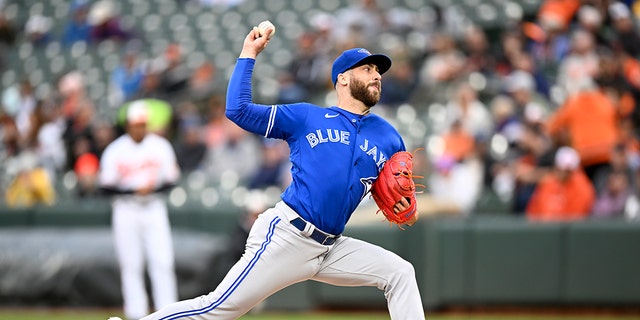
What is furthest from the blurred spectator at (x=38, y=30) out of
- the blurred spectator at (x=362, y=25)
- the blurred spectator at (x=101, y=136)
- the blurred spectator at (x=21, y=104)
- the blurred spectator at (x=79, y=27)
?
the blurred spectator at (x=362, y=25)

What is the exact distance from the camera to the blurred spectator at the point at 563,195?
34.9 ft

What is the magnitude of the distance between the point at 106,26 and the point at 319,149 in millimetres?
13768

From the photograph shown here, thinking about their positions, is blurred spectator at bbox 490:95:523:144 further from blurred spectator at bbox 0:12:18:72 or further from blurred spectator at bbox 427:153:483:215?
blurred spectator at bbox 0:12:18:72

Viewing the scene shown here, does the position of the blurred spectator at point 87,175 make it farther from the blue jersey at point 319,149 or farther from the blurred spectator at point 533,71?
the blue jersey at point 319,149

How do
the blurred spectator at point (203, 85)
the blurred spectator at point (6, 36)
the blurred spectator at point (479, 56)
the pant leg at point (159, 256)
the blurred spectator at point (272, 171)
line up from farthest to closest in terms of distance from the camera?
the blurred spectator at point (6, 36) → the blurred spectator at point (203, 85) → the blurred spectator at point (479, 56) → the blurred spectator at point (272, 171) → the pant leg at point (159, 256)

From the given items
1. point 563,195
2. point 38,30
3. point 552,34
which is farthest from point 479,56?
point 38,30

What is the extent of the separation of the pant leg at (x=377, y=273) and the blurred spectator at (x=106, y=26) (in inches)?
527

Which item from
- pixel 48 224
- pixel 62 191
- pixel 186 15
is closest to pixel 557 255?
pixel 48 224

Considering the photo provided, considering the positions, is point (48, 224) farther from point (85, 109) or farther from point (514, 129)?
point (514, 129)

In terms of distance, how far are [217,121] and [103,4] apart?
5.64 metres

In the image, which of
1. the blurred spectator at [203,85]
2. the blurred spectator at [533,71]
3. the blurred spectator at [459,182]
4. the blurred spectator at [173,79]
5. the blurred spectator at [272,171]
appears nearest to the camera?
the blurred spectator at [459,182]

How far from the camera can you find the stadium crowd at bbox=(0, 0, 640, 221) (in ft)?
37.6

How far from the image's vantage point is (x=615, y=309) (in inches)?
412

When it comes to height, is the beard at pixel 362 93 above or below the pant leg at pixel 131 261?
above
